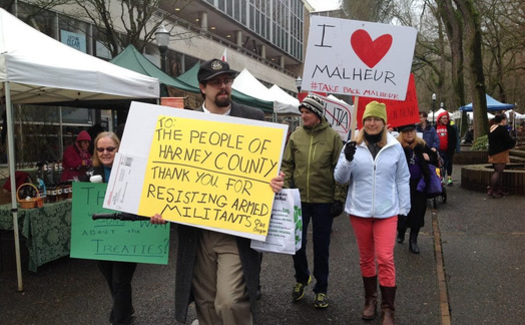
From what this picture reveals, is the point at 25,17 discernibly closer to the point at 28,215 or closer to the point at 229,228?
the point at 28,215

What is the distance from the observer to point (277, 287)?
4.80 metres

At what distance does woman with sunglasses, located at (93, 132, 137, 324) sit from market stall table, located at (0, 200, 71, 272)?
1.98m

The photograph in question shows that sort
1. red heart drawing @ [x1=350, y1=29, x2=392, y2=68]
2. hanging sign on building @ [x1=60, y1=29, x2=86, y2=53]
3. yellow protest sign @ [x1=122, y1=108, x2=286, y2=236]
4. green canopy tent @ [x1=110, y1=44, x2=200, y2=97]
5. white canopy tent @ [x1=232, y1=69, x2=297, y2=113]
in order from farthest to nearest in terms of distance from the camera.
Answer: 1. hanging sign on building @ [x1=60, y1=29, x2=86, y2=53]
2. white canopy tent @ [x1=232, y1=69, x2=297, y2=113]
3. green canopy tent @ [x1=110, y1=44, x2=200, y2=97]
4. red heart drawing @ [x1=350, y1=29, x2=392, y2=68]
5. yellow protest sign @ [x1=122, y1=108, x2=286, y2=236]

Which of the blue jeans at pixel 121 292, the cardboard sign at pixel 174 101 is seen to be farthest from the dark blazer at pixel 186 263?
the cardboard sign at pixel 174 101

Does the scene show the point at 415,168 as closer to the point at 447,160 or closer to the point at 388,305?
the point at 388,305

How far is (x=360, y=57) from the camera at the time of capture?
4738 millimetres

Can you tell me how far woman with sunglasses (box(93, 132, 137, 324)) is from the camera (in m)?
3.57

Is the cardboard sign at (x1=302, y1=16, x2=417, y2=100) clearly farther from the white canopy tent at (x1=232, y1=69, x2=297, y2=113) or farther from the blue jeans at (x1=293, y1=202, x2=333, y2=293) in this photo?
the white canopy tent at (x1=232, y1=69, x2=297, y2=113)

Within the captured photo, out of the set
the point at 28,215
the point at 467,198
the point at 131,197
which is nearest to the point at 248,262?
the point at 131,197

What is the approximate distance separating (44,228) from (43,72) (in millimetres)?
1814

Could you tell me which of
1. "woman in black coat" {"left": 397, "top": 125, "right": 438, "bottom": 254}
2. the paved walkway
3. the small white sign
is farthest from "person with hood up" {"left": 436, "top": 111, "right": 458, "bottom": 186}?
"woman in black coat" {"left": 397, "top": 125, "right": 438, "bottom": 254}

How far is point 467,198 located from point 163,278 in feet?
24.8

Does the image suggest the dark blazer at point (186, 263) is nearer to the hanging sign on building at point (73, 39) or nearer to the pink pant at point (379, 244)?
the pink pant at point (379, 244)

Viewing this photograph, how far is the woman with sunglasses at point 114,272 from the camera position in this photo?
3.57 m
